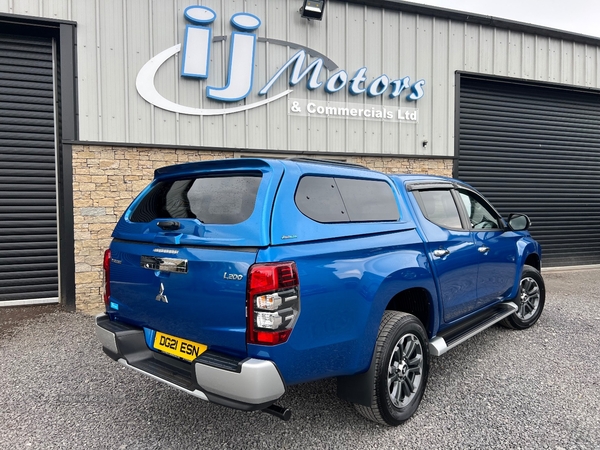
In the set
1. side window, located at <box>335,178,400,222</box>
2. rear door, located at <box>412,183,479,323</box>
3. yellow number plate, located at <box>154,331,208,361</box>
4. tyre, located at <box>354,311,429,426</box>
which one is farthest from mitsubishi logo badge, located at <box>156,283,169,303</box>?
rear door, located at <box>412,183,479,323</box>

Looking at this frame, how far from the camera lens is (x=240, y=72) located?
667 centimetres

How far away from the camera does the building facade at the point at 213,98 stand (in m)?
6.02

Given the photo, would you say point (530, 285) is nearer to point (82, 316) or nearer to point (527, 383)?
point (527, 383)

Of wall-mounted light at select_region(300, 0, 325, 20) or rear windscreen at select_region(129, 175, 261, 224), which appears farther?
wall-mounted light at select_region(300, 0, 325, 20)

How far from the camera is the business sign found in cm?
632

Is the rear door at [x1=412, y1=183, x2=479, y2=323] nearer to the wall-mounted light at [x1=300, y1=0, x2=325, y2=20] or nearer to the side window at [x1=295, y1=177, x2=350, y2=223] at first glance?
the side window at [x1=295, y1=177, x2=350, y2=223]

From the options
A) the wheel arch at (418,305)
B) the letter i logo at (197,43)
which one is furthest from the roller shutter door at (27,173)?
the wheel arch at (418,305)

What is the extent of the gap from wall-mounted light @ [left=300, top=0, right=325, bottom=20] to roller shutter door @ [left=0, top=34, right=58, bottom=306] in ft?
13.6

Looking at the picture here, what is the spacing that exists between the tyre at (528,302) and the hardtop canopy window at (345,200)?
2687 millimetres

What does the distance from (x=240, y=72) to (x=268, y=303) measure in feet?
18.2

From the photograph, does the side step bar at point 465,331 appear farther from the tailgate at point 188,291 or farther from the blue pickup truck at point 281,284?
the tailgate at point 188,291

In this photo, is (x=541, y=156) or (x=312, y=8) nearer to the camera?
(x=312, y=8)

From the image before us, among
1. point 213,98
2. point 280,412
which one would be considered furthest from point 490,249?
point 213,98

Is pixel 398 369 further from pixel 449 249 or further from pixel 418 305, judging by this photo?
pixel 449 249
